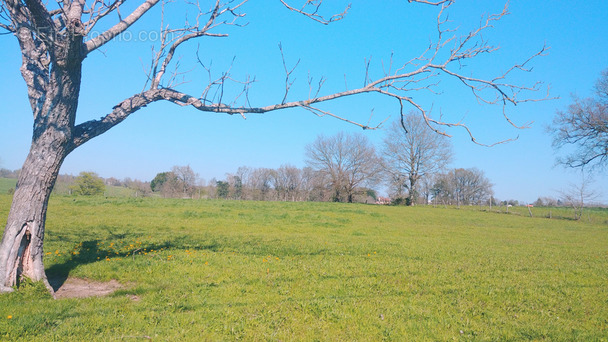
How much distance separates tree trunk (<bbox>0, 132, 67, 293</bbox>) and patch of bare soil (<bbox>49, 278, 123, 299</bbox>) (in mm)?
484

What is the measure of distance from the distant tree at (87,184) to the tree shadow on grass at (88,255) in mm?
38951

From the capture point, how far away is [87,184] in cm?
4409

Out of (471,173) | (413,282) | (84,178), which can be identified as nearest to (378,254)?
(413,282)

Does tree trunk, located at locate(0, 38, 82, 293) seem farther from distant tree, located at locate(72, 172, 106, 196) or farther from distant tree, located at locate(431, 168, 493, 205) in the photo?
distant tree, located at locate(431, 168, 493, 205)

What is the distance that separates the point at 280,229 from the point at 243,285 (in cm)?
971

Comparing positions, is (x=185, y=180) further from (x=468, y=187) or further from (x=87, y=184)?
(x=468, y=187)

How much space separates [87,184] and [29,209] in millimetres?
44391

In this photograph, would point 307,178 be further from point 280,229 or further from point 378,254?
point 378,254

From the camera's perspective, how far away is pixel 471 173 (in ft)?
229

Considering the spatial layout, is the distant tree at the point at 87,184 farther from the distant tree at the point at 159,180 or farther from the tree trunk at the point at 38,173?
the tree trunk at the point at 38,173

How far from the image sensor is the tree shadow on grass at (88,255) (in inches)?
260

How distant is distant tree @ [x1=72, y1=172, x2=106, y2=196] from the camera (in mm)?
43769

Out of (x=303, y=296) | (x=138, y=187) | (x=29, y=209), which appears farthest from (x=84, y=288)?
(x=138, y=187)

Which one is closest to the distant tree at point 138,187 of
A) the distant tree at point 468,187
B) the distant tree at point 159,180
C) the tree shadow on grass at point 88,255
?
the distant tree at point 159,180
